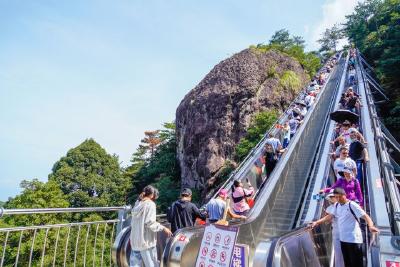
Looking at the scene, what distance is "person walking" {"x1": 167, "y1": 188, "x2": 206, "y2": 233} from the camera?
5492mm

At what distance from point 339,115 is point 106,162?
3477 centimetres

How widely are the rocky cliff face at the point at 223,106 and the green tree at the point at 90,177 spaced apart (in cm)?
1254

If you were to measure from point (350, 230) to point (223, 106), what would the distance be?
2128cm

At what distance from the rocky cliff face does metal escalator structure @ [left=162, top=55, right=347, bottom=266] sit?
9.38 m

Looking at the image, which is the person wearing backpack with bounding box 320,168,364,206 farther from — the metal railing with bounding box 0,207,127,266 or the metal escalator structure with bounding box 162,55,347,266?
the metal railing with bounding box 0,207,127,266

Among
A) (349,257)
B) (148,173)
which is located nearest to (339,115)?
→ (349,257)

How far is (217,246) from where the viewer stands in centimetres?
385

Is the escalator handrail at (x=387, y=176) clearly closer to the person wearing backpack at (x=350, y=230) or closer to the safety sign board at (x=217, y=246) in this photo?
the person wearing backpack at (x=350, y=230)

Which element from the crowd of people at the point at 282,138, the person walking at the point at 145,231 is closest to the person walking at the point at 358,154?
the crowd of people at the point at 282,138

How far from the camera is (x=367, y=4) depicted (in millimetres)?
55375

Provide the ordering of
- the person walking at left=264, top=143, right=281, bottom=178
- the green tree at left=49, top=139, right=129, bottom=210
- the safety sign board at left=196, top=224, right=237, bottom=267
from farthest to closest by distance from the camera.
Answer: the green tree at left=49, top=139, right=129, bottom=210 → the person walking at left=264, top=143, right=281, bottom=178 → the safety sign board at left=196, top=224, right=237, bottom=267

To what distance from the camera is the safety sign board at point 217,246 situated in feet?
12.2

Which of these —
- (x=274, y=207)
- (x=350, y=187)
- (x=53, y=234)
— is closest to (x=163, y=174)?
(x=53, y=234)

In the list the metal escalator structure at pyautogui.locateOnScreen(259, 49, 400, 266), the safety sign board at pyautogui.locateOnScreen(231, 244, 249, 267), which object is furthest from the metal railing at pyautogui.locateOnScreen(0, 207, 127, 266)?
the metal escalator structure at pyautogui.locateOnScreen(259, 49, 400, 266)
